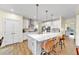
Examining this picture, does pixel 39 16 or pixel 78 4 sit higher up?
pixel 78 4

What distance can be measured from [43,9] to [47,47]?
695 millimetres

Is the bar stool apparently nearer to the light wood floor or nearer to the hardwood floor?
the light wood floor

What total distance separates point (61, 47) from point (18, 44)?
0.78 metres

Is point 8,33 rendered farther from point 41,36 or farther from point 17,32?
point 41,36

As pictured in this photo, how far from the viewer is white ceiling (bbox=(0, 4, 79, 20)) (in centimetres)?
247

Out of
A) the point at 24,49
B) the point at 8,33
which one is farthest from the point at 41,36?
the point at 8,33

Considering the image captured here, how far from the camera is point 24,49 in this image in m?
2.50

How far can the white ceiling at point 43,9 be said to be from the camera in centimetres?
247

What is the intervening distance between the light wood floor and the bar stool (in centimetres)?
12

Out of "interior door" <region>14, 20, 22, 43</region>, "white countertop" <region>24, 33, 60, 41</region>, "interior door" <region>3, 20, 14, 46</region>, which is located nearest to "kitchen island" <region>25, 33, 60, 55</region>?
"white countertop" <region>24, 33, 60, 41</region>
